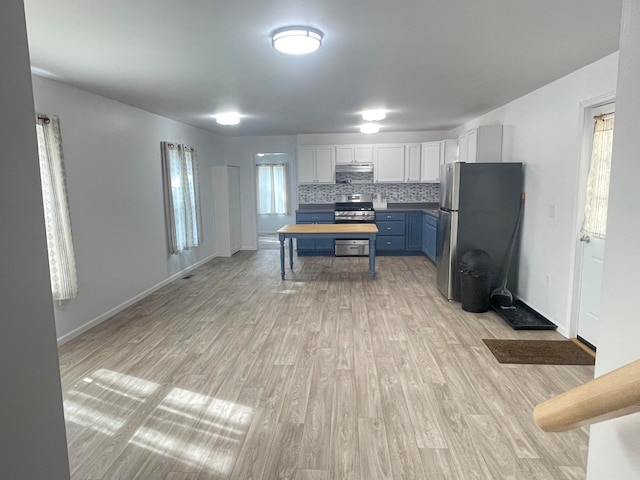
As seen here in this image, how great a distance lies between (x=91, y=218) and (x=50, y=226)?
581mm

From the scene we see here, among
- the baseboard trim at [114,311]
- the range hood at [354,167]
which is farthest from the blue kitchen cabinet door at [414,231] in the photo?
the baseboard trim at [114,311]

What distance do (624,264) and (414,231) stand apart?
6881mm

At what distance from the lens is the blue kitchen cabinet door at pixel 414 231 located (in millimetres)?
7703

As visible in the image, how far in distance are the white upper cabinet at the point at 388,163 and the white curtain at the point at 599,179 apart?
4.56 m

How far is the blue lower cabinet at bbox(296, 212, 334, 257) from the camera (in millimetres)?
7832

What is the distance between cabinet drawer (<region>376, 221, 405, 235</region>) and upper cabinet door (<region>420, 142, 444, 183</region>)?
1.01 metres

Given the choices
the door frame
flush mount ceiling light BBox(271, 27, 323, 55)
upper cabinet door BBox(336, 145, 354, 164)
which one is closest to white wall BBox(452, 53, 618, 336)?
the door frame

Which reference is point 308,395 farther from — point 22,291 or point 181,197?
point 181,197

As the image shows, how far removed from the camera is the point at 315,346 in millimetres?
3627

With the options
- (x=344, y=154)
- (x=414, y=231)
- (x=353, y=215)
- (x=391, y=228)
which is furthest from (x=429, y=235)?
(x=344, y=154)

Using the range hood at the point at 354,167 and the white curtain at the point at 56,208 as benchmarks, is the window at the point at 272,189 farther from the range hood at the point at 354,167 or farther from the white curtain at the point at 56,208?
the white curtain at the point at 56,208

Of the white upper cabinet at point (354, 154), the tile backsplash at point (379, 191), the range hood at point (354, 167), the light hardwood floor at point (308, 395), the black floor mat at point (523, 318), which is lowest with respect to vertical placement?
the light hardwood floor at point (308, 395)

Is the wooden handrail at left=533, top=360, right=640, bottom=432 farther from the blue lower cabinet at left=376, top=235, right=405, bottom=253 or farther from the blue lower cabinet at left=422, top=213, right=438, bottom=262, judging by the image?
the blue lower cabinet at left=376, top=235, right=405, bottom=253

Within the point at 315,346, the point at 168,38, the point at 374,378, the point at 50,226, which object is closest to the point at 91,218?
the point at 50,226
